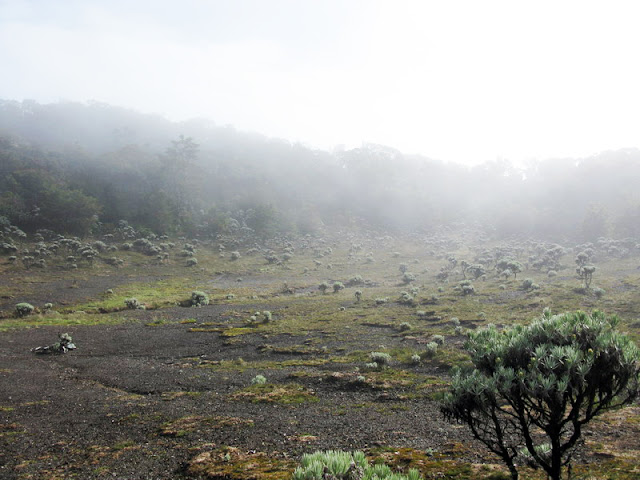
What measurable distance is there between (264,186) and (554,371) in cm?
13139

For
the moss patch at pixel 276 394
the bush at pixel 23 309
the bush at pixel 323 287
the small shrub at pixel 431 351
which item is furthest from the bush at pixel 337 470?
the bush at pixel 323 287

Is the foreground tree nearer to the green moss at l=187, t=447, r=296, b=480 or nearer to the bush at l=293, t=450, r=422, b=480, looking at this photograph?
the bush at l=293, t=450, r=422, b=480

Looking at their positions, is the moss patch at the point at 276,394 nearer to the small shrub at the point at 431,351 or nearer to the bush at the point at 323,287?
the small shrub at the point at 431,351

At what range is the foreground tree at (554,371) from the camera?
19.0 feet

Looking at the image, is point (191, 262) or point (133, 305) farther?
point (191, 262)

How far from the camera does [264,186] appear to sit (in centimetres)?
13212

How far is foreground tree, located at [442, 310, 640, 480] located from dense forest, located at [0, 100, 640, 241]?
8619cm

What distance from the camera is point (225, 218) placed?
96688 millimetres

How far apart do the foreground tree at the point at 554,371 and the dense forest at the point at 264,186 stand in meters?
86.2

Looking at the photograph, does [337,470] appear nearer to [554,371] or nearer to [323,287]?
[554,371]

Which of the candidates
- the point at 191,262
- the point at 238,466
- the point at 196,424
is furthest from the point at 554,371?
the point at 191,262

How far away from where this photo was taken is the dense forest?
84.1 metres

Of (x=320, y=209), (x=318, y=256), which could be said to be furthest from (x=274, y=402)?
(x=320, y=209)

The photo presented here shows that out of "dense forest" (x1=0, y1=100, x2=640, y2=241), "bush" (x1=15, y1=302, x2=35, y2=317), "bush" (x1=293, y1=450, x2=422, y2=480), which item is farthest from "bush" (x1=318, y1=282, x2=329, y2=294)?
"dense forest" (x1=0, y1=100, x2=640, y2=241)
